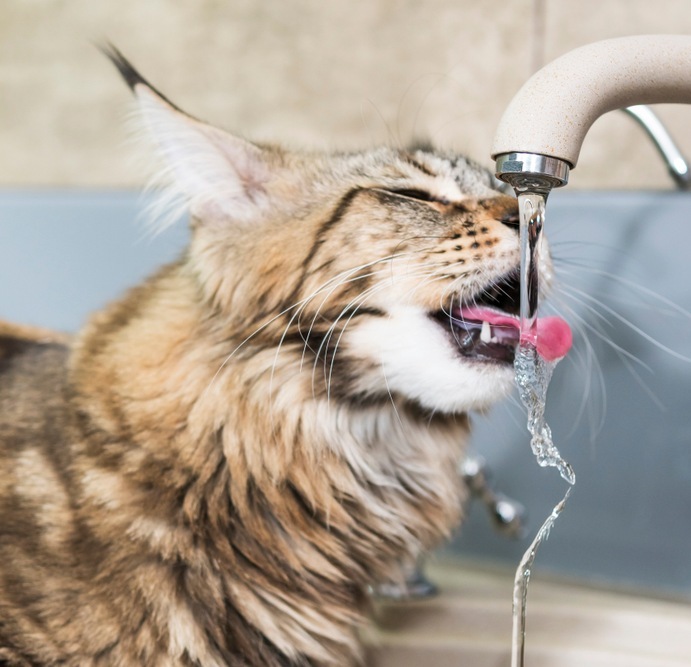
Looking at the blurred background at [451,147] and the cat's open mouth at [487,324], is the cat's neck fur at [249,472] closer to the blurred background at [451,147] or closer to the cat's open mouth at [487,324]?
the cat's open mouth at [487,324]

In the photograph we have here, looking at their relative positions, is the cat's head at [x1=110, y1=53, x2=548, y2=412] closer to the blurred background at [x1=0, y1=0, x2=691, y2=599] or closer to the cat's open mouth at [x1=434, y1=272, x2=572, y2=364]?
the cat's open mouth at [x1=434, y1=272, x2=572, y2=364]

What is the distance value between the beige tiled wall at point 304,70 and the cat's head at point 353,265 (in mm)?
285

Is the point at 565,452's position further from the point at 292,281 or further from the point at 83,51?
the point at 83,51

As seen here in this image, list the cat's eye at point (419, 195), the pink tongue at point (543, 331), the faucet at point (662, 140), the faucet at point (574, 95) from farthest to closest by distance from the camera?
the faucet at point (662, 140) < the cat's eye at point (419, 195) < the pink tongue at point (543, 331) < the faucet at point (574, 95)

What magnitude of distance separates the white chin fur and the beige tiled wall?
401mm

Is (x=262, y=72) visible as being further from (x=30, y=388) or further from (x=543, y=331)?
(x=543, y=331)

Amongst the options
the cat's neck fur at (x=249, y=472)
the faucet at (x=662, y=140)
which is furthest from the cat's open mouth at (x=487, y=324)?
the faucet at (x=662, y=140)

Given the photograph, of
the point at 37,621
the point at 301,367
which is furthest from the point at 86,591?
the point at 301,367

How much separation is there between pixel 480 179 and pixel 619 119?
18.1 inches

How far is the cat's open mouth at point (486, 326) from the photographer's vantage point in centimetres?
81

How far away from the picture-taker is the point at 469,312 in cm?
82

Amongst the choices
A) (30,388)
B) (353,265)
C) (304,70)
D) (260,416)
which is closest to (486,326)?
(353,265)

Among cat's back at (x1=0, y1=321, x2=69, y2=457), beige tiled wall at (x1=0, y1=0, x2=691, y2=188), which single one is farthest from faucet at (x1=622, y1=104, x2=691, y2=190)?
cat's back at (x1=0, y1=321, x2=69, y2=457)

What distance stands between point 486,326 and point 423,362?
0.07 meters
